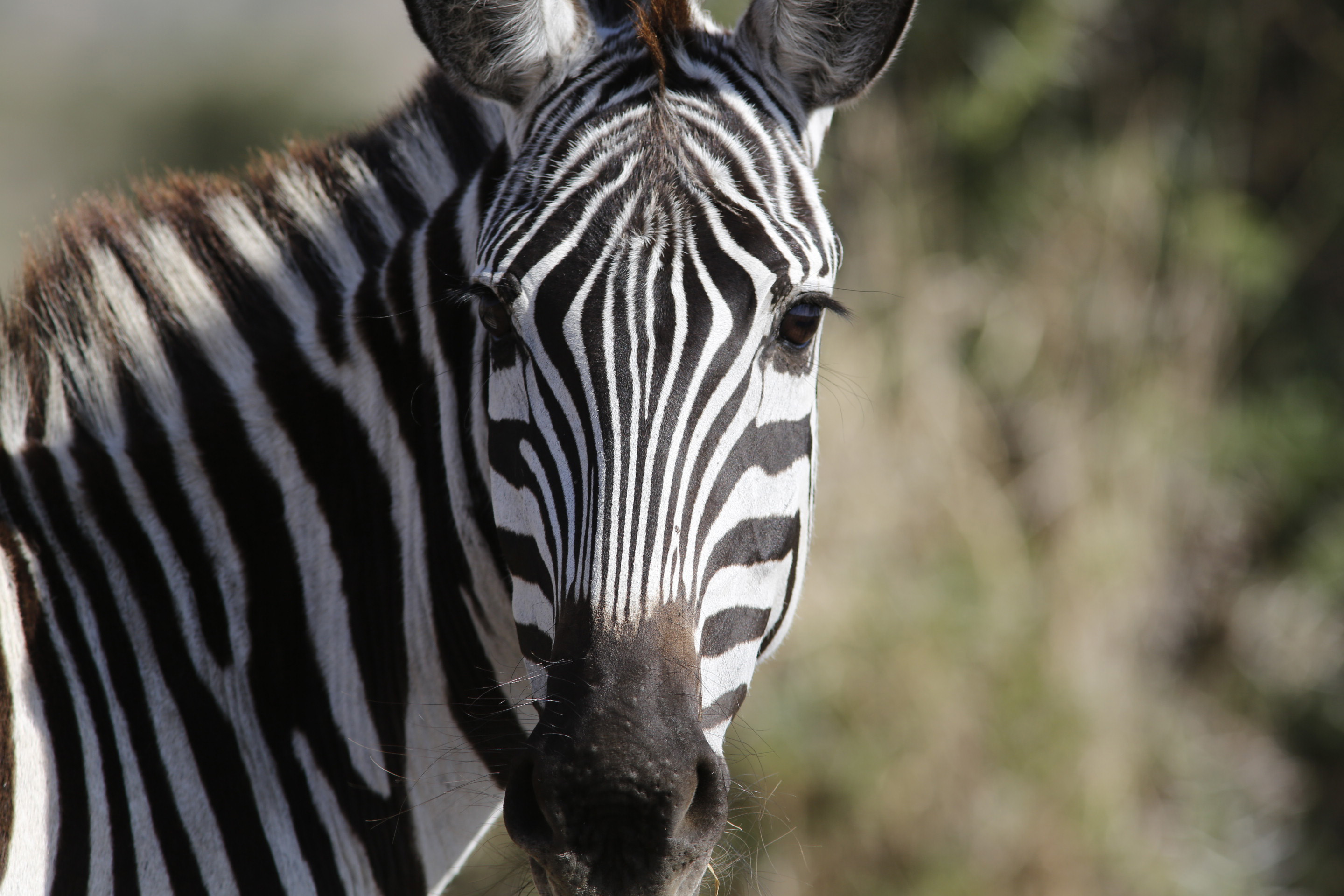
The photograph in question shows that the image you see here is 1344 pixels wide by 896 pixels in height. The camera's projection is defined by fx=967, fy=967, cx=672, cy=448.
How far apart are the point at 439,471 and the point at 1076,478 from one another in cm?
568

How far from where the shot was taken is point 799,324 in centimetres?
212

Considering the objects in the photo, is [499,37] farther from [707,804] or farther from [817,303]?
[707,804]

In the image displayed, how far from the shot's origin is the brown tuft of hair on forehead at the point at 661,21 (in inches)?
87.1

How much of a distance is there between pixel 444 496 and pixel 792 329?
1.00 metres

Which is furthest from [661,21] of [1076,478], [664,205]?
[1076,478]

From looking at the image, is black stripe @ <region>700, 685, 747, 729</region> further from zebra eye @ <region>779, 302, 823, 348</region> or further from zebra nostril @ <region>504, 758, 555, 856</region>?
zebra eye @ <region>779, 302, 823, 348</region>

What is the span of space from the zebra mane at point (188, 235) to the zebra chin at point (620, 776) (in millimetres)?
1268

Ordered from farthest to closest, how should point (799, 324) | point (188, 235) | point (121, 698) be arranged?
point (188, 235), point (121, 698), point (799, 324)

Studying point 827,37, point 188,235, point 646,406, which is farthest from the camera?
point 188,235

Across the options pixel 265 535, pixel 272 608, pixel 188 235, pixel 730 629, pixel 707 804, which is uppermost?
pixel 188 235

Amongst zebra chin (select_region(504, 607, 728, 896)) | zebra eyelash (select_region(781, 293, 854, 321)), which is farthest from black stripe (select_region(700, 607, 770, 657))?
zebra eyelash (select_region(781, 293, 854, 321))

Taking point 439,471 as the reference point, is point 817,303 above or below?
above

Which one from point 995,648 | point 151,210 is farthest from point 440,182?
point 995,648

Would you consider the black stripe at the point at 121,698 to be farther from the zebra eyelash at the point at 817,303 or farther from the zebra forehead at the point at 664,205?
the zebra eyelash at the point at 817,303
